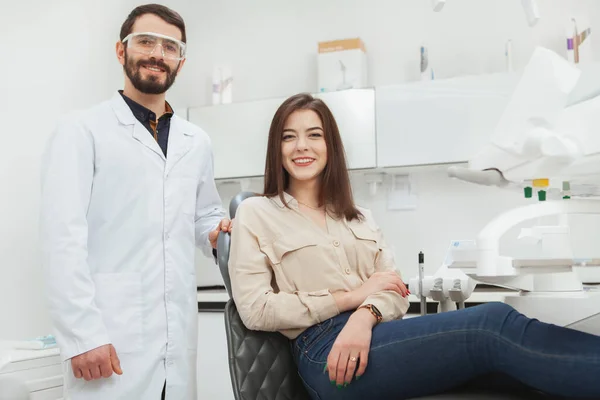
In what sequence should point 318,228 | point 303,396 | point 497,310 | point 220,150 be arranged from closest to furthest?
point 497,310, point 303,396, point 318,228, point 220,150

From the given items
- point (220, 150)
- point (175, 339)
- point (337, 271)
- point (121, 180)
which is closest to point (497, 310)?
point (337, 271)

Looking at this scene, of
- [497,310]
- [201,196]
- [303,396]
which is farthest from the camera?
[201,196]

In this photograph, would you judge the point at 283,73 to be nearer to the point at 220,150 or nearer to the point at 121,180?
the point at 220,150

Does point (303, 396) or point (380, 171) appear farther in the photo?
point (380, 171)

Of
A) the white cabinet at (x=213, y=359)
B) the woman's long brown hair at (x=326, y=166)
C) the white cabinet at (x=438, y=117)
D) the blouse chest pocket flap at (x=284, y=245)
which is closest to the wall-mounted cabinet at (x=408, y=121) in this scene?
the white cabinet at (x=438, y=117)

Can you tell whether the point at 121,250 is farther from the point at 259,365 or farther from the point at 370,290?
the point at 370,290

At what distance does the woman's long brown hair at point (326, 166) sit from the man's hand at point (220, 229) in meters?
0.13

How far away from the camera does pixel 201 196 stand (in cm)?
185

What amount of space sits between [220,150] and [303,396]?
1.93 m

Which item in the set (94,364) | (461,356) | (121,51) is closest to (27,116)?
(121,51)

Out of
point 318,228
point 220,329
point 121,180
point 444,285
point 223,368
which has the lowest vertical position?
point 223,368

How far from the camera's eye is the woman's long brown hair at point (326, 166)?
4.71ft

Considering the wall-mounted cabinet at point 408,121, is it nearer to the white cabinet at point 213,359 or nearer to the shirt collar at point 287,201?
the white cabinet at point 213,359

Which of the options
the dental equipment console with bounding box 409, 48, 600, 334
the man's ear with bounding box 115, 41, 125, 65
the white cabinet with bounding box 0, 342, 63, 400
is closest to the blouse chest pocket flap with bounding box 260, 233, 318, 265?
the dental equipment console with bounding box 409, 48, 600, 334
